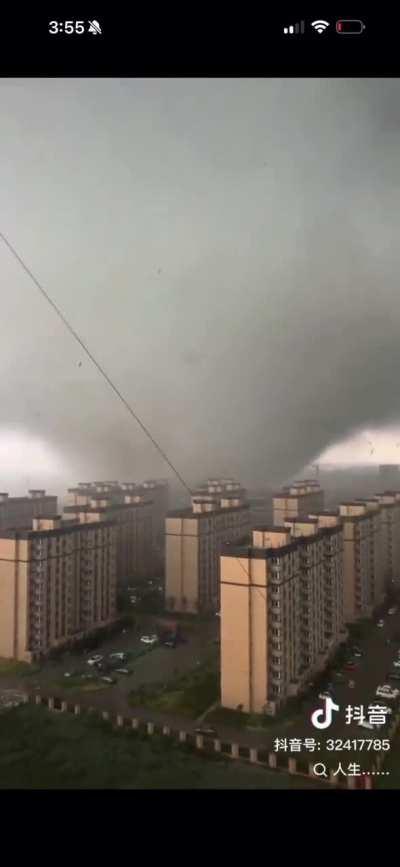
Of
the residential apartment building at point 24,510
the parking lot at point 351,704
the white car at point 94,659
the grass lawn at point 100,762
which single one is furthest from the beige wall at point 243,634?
the residential apartment building at point 24,510

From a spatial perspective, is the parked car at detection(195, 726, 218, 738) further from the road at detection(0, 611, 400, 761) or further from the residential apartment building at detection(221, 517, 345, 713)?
the residential apartment building at detection(221, 517, 345, 713)

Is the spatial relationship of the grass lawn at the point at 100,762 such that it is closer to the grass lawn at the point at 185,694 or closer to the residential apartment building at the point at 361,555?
the grass lawn at the point at 185,694

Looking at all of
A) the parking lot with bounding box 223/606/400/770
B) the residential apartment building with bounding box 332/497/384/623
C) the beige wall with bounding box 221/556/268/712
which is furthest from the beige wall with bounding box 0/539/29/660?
the residential apartment building with bounding box 332/497/384/623
